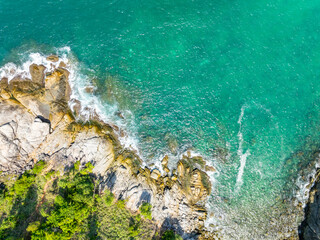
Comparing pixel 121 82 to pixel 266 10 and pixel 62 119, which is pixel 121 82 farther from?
pixel 266 10

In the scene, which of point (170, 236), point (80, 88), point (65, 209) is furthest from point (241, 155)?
point (80, 88)

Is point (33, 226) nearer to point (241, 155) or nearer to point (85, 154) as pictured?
point (85, 154)

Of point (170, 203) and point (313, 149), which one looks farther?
point (313, 149)

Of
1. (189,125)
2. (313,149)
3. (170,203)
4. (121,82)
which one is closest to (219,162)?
(189,125)

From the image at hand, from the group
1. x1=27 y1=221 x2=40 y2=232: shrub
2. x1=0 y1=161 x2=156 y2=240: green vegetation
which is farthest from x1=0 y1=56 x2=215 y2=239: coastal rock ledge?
x1=27 y1=221 x2=40 y2=232: shrub

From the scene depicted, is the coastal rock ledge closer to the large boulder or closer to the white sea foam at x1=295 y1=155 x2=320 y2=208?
the large boulder

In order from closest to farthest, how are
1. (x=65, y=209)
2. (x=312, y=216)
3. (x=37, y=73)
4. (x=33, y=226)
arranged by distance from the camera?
(x=33, y=226), (x=65, y=209), (x=312, y=216), (x=37, y=73)
